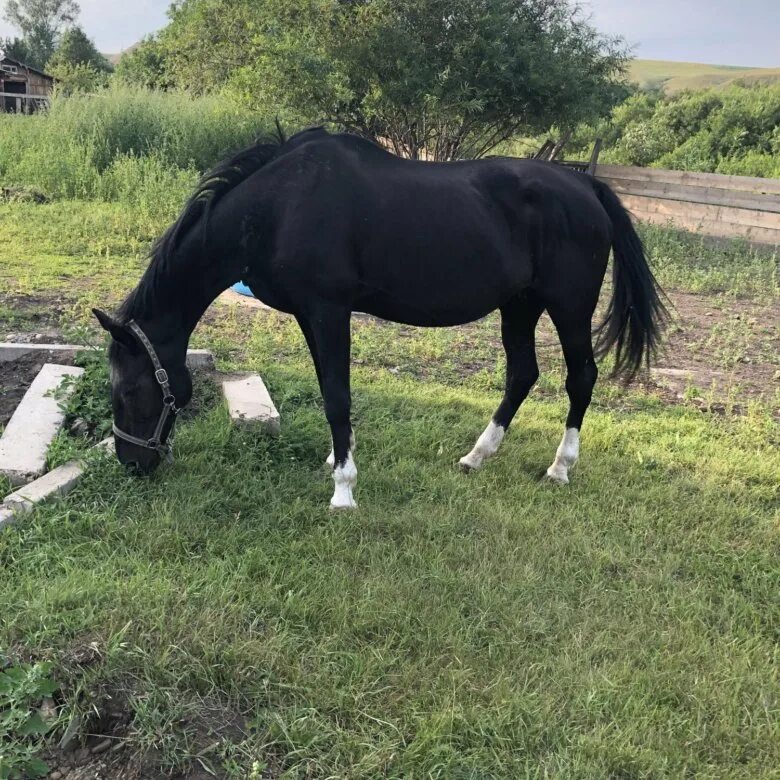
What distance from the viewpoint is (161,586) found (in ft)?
7.78

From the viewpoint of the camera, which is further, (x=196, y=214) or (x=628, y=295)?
(x=628, y=295)

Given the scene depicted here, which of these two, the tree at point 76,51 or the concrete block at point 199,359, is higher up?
the tree at point 76,51

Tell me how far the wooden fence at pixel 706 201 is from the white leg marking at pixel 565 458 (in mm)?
8183

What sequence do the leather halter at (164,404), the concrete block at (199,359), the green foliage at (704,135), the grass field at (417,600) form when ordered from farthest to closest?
1. the green foliage at (704,135)
2. the concrete block at (199,359)
3. the leather halter at (164,404)
4. the grass field at (417,600)

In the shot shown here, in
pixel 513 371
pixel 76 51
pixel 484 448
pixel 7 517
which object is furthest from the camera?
pixel 76 51

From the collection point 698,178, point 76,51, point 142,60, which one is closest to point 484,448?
point 698,178

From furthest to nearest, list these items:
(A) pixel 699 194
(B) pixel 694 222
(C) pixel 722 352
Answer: (B) pixel 694 222
(A) pixel 699 194
(C) pixel 722 352

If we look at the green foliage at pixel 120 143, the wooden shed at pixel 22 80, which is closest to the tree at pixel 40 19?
the wooden shed at pixel 22 80

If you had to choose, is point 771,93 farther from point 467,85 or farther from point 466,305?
point 466,305

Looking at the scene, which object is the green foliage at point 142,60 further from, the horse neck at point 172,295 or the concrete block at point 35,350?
the horse neck at point 172,295

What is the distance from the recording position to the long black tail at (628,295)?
3.75 meters

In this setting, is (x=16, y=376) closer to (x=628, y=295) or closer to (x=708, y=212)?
(x=628, y=295)

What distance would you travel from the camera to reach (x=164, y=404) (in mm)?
3133

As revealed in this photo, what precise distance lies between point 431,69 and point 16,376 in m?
8.49
